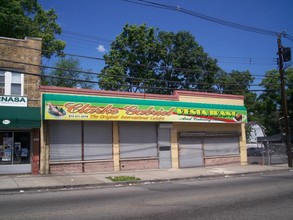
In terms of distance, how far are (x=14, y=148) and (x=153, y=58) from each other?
2761cm

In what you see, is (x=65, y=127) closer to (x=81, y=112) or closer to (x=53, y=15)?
(x=81, y=112)

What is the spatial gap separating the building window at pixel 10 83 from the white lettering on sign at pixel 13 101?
427mm

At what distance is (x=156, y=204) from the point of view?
412 inches

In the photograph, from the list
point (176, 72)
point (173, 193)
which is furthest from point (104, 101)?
point (176, 72)

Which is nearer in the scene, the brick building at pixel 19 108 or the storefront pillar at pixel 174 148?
the brick building at pixel 19 108

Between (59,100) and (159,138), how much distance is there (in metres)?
7.52

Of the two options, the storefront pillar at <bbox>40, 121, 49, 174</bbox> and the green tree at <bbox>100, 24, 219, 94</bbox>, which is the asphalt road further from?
the green tree at <bbox>100, 24, 219, 94</bbox>

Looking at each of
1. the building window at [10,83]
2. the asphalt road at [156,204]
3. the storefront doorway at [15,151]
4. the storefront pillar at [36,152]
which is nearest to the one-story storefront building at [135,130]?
the storefront pillar at [36,152]

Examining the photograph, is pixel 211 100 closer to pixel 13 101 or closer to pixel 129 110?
pixel 129 110

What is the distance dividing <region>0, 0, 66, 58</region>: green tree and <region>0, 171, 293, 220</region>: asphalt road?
16.6 m

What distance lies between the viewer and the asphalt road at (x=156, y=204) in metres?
8.85

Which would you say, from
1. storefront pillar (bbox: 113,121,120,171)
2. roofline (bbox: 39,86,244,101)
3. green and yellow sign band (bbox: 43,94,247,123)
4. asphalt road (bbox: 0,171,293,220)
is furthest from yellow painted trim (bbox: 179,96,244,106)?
asphalt road (bbox: 0,171,293,220)

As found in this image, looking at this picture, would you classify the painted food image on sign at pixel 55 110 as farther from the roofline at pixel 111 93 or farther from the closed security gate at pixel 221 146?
the closed security gate at pixel 221 146

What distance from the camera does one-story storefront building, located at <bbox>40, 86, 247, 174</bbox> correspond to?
19.7 m
